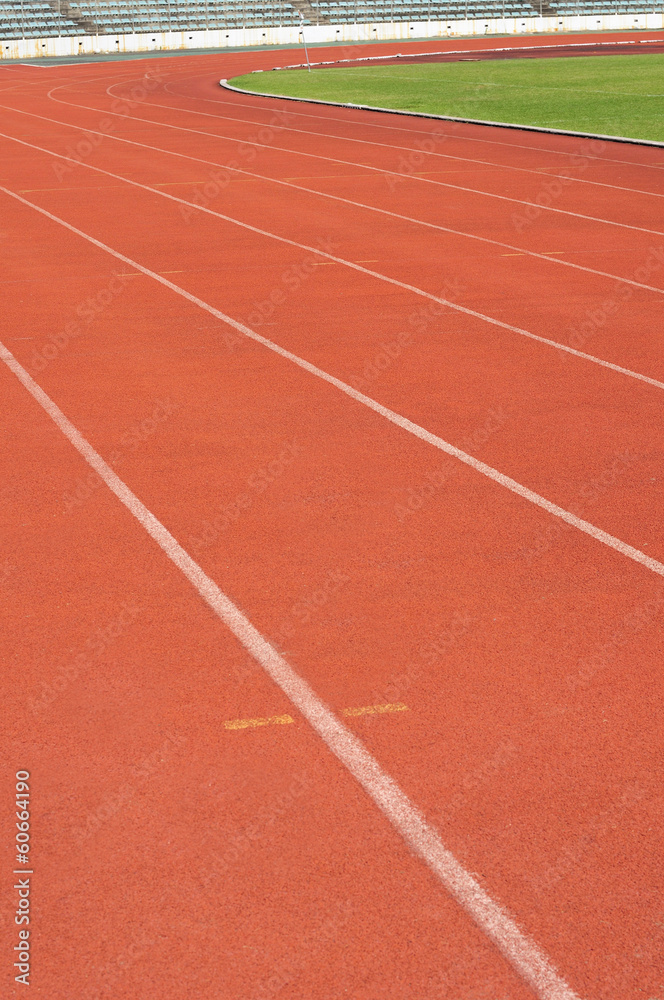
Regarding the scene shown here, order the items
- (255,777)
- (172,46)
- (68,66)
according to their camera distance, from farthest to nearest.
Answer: (172,46)
(68,66)
(255,777)

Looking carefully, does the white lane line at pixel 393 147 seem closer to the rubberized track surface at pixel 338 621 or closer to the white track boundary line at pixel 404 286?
the white track boundary line at pixel 404 286

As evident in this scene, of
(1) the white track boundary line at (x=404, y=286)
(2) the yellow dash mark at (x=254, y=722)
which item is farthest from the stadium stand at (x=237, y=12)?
(2) the yellow dash mark at (x=254, y=722)

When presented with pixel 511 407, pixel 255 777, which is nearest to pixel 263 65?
pixel 511 407

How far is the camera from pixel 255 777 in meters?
4.55

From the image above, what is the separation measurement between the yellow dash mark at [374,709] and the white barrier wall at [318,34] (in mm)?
64159

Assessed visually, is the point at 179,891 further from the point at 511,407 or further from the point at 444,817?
the point at 511,407

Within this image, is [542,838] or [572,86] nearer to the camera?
[542,838]

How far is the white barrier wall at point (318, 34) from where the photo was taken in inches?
2500

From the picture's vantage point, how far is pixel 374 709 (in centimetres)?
498

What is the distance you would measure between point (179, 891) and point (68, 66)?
56.3 metres

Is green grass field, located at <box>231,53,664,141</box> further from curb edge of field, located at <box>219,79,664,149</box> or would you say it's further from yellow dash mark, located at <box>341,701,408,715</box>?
yellow dash mark, located at <box>341,701,408,715</box>

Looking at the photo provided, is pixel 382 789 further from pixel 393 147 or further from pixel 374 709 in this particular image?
pixel 393 147

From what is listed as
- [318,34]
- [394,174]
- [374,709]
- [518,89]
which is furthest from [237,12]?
[374,709]

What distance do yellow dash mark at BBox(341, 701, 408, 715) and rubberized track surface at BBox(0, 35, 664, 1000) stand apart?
0.09ft
